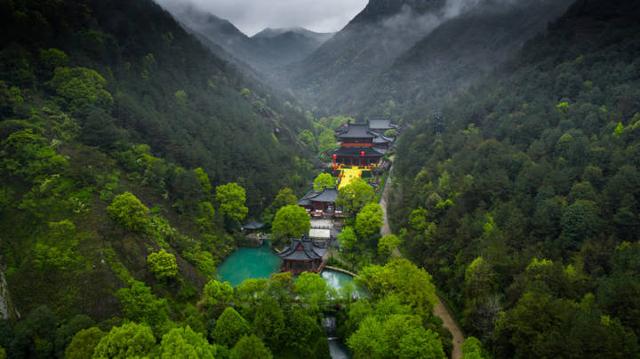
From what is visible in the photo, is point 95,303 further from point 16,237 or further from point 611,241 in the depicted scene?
point 611,241

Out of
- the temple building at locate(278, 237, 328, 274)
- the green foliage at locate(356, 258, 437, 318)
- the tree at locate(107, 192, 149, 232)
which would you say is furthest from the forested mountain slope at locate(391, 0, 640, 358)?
the tree at locate(107, 192, 149, 232)

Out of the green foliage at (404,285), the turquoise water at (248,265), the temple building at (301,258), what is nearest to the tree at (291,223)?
the turquoise water at (248,265)

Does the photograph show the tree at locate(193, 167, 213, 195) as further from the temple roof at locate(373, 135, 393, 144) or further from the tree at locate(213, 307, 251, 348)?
the temple roof at locate(373, 135, 393, 144)

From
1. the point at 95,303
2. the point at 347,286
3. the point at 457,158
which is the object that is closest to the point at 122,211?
the point at 95,303

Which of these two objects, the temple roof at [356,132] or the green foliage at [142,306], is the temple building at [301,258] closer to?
the green foliage at [142,306]

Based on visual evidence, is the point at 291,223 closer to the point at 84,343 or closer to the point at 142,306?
the point at 142,306

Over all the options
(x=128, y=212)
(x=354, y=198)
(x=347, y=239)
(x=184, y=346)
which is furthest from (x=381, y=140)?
(x=184, y=346)
